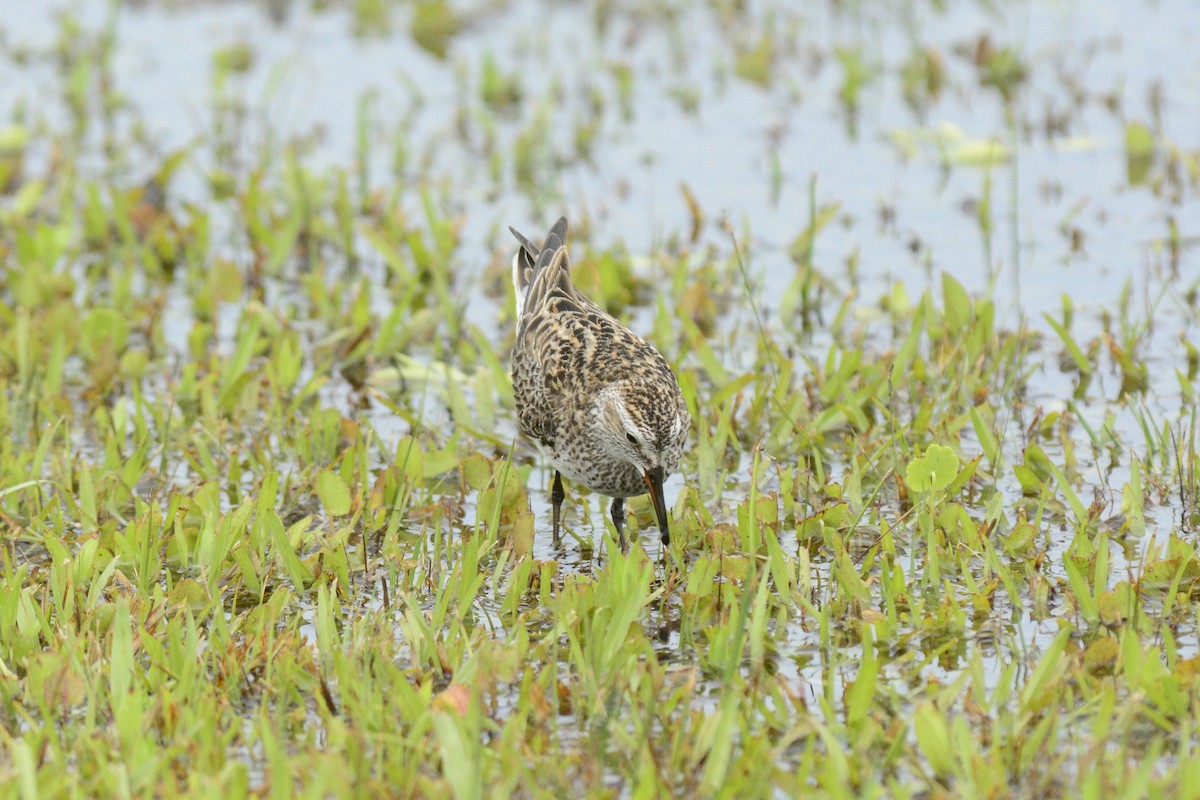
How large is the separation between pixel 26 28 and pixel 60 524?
37.6 feet

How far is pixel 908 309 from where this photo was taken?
10.1m

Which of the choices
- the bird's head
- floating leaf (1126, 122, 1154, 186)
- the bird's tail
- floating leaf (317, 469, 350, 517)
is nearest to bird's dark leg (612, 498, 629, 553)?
the bird's head

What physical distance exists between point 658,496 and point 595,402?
61 centimetres

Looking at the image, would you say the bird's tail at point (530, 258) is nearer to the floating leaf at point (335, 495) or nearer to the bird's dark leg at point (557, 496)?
the bird's dark leg at point (557, 496)

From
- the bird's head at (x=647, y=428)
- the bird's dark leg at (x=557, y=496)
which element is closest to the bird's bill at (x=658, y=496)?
the bird's head at (x=647, y=428)

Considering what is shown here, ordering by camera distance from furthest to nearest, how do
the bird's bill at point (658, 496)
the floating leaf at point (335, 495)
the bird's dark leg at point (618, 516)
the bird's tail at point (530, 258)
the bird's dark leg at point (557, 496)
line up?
→ 1. the bird's tail at point (530, 258)
2. the bird's dark leg at point (557, 496)
3. the bird's dark leg at point (618, 516)
4. the floating leaf at point (335, 495)
5. the bird's bill at point (658, 496)

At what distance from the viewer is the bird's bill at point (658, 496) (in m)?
6.92

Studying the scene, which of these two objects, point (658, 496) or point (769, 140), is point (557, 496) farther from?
point (769, 140)

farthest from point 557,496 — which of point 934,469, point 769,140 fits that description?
point 769,140

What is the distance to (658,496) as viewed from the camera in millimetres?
7004

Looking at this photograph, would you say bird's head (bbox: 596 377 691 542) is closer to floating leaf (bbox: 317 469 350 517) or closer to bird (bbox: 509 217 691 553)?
bird (bbox: 509 217 691 553)

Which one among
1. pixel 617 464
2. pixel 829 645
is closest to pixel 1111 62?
pixel 617 464

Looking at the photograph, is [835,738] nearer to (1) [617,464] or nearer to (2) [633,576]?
(2) [633,576]

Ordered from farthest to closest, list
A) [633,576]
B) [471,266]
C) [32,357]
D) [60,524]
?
1. [471,266]
2. [32,357]
3. [60,524]
4. [633,576]
